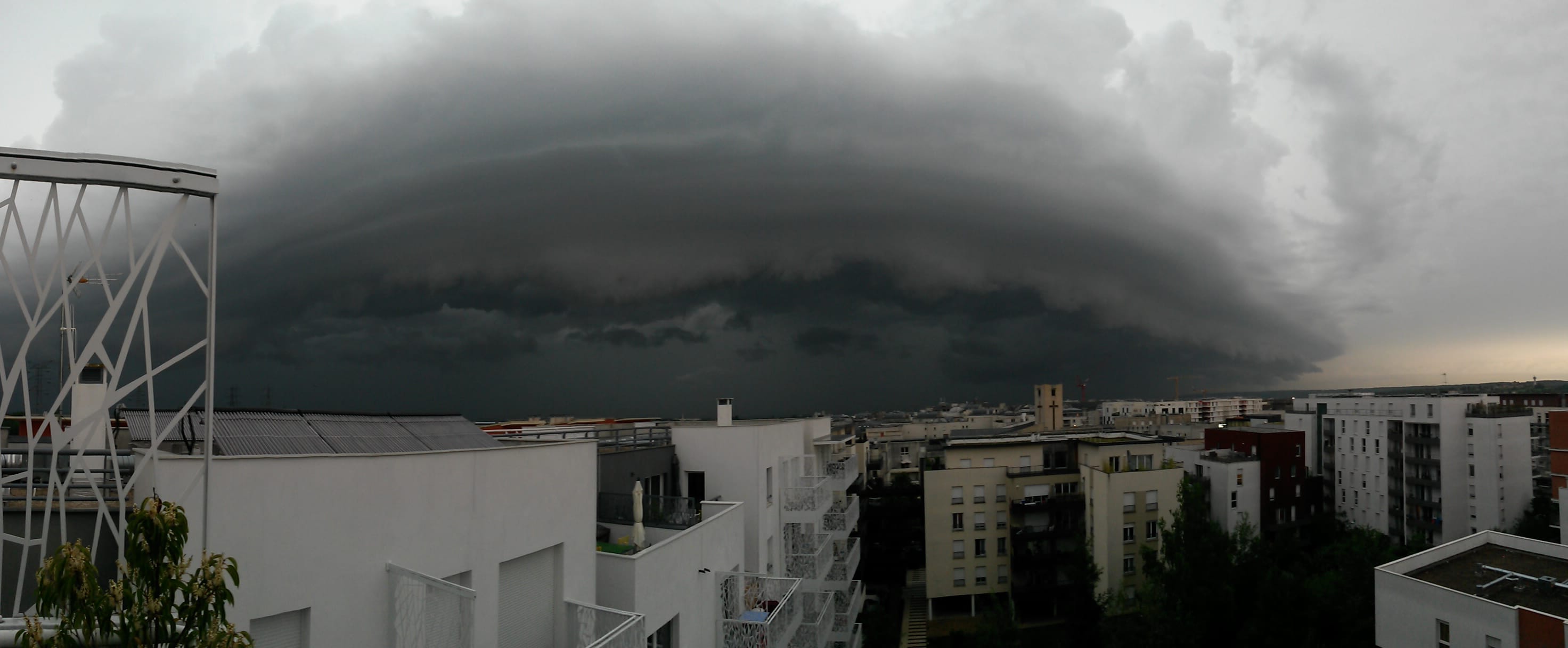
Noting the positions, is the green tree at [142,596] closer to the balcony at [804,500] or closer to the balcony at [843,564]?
the balcony at [804,500]

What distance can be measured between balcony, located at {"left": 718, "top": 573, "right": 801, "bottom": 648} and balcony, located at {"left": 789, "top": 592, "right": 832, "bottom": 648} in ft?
13.5

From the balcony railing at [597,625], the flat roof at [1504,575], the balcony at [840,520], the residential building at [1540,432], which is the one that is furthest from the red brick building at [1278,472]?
the balcony railing at [597,625]

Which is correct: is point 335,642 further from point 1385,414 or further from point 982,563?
point 1385,414

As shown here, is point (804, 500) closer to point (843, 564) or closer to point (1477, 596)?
point (843, 564)

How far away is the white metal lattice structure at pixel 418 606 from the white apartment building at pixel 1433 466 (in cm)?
7408

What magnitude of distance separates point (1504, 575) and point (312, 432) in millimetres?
38242

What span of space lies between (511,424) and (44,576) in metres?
27.4

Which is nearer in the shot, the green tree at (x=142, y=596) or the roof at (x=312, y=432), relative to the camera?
the green tree at (x=142, y=596)

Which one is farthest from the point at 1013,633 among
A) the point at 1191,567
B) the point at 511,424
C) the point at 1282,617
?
the point at 511,424

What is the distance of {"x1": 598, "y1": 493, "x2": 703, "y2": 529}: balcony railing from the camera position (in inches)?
709

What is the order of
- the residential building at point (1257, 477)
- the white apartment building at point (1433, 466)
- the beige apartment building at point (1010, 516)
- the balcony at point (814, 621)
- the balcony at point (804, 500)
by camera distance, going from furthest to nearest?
the white apartment building at point (1433, 466)
the residential building at point (1257, 477)
the beige apartment building at point (1010, 516)
the balcony at point (804, 500)
the balcony at point (814, 621)

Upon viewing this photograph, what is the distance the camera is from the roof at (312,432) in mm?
11133

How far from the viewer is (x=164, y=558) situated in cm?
578

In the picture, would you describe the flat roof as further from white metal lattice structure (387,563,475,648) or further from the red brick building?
Answer: the red brick building
